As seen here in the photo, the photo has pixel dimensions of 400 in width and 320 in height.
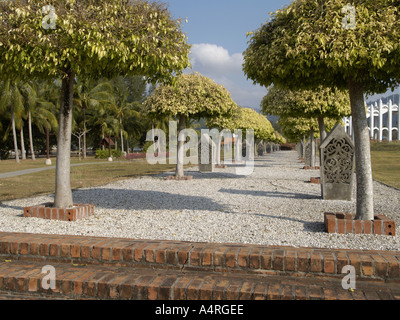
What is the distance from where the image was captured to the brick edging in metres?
3.52

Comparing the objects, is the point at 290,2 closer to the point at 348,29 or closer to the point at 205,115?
the point at 348,29

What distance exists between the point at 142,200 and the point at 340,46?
541cm

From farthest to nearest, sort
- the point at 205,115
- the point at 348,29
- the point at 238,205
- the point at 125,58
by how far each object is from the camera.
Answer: the point at 205,115
the point at 238,205
the point at 125,58
the point at 348,29

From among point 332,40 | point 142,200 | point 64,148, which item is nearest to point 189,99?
point 142,200

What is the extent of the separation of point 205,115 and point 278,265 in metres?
11.0

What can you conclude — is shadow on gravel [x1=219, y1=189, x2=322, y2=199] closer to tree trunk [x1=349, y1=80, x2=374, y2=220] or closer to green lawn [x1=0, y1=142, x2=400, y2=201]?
tree trunk [x1=349, y1=80, x2=374, y2=220]

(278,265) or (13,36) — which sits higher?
(13,36)

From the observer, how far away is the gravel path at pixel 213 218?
15.5 feet

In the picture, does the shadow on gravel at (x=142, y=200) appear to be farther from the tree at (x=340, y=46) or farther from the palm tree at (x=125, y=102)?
the palm tree at (x=125, y=102)

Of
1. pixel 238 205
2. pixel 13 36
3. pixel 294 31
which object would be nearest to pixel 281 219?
pixel 238 205

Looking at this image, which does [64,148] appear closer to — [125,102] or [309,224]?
[309,224]

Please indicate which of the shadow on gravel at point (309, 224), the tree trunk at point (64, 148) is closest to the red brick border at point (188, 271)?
the shadow on gravel at point (309, 224)

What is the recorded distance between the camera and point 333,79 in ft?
19.1
